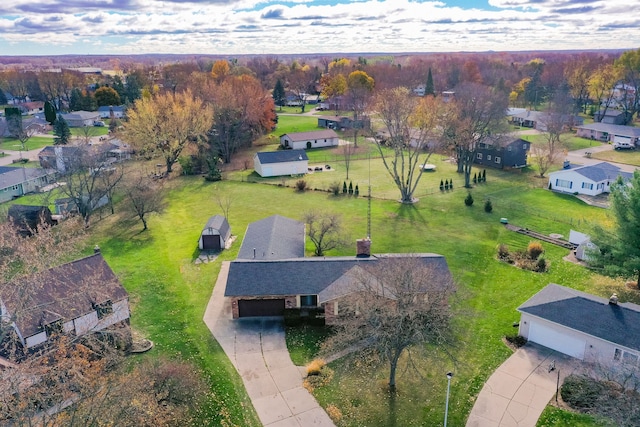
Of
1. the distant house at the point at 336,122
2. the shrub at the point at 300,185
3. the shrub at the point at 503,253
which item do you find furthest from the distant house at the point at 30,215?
the distant house at the point at 336,122

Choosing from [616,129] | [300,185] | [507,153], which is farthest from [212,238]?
[616,129]

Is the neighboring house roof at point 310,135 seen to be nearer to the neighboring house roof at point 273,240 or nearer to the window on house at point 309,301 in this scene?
the neighboring house roof at point 273,240

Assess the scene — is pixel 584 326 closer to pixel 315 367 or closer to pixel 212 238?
pixel 315 367

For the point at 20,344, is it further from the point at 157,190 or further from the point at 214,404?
the point at 157,190

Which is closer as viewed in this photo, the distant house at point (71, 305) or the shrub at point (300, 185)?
the distant house at point (71, 305)

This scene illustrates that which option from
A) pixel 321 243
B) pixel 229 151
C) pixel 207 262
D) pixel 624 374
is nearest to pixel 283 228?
pixel 321 243

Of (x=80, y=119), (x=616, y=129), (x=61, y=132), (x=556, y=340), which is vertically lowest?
(x=556, y=340)

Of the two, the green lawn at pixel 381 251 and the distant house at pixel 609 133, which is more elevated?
the distant house at pixel 609 133

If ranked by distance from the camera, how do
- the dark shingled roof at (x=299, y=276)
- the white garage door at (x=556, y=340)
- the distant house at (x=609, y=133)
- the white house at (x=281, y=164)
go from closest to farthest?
the white garage door at (x=556, y=340) → the dark shingled roof at (x=299, y=276) → the white house at (x=281, y=164) → the distant house at (x=609, y=133)
